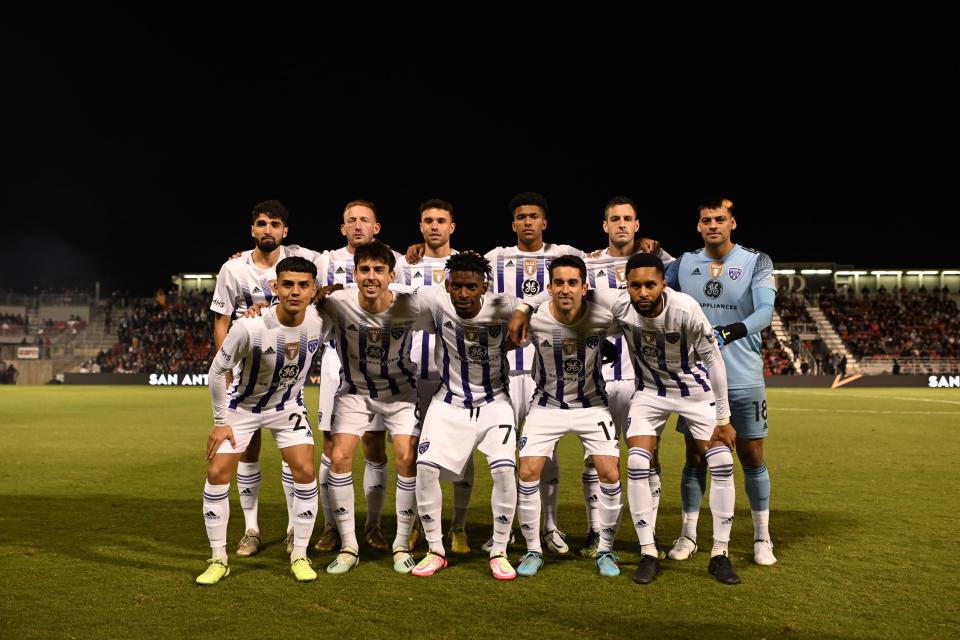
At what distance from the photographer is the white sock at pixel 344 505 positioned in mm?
5457

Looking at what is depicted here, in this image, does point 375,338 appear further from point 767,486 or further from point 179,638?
point 767,486

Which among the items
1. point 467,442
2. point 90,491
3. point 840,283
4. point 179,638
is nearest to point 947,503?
point 467,442

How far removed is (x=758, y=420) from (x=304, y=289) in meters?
3.31

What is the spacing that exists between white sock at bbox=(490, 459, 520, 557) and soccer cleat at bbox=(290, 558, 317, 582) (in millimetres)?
1166

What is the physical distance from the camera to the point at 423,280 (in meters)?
6.70

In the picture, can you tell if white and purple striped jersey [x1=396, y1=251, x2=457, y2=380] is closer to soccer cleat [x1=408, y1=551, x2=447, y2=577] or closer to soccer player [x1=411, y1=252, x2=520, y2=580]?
soccer player [x1=411, y1=252, x2=520, y2=580]

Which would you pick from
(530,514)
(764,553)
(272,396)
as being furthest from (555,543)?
(272,396)

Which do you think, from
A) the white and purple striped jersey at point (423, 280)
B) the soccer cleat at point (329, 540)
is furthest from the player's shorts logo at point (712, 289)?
the soccer cleat at point (329, 540)

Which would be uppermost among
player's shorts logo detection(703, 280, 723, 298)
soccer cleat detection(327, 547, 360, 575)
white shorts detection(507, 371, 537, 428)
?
player's shorts logo detection(703, 280, 723, 298)

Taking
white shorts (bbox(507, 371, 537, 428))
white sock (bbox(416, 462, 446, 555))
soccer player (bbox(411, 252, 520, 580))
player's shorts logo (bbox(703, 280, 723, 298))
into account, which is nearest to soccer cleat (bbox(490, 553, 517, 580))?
soccer player (bbox(411, 252, 520, 580))

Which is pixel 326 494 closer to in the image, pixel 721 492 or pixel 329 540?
pixel 329 540

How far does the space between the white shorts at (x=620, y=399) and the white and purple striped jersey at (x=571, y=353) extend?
23.2 inches

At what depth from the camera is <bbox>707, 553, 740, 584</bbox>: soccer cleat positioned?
195 inches

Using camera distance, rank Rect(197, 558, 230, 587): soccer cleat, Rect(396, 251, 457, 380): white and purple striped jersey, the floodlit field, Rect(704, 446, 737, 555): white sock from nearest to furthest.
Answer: the floodlit field < Rect(197, 558, 230, 587): soccer cleat < Rect(704, 446, 737, 555): white sock < Rect(396, 251, 457, 380): white and purple striped jersey
